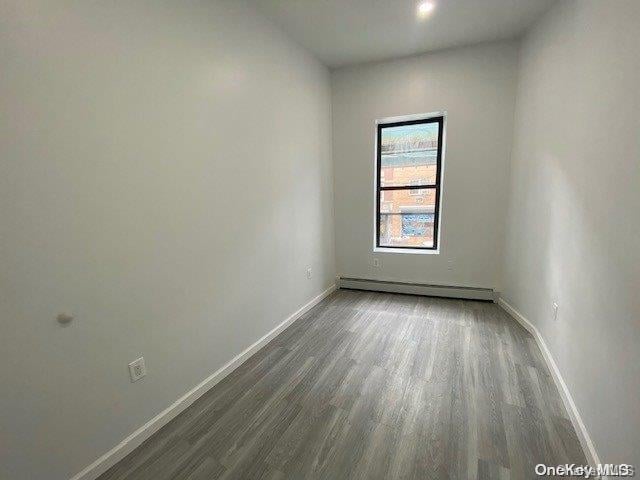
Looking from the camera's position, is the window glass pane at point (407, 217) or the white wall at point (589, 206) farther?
the window glass pane at point (407, 217)

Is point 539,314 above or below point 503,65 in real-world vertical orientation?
below

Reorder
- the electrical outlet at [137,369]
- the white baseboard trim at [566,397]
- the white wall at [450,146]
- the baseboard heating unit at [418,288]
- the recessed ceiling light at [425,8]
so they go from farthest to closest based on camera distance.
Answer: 1. the baseboard heating unit at [418,288]
2. the white wall at [450,146]
3. the recessed ceiling light at [425,8]
4. the electrical outlet at [137,369]
5. the white baseboard trim at [566,397]

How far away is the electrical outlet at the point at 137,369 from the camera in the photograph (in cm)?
151

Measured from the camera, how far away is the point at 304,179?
3.10 metres

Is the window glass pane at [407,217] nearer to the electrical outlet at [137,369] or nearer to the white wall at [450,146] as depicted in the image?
the white wall at [450,146]

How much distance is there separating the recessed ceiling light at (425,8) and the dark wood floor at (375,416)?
9.19ft

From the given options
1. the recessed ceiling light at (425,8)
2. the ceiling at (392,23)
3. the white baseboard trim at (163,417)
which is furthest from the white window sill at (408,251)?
the recessed ceiling light at (425,8)

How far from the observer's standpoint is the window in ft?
11.5

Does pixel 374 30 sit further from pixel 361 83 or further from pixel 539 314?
pixel 539 314

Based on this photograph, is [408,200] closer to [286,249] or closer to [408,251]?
[408,251]

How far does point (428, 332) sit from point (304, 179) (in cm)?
199

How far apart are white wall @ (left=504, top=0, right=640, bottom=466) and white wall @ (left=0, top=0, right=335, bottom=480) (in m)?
2.16

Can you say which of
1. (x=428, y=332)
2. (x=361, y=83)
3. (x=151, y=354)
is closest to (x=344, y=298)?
(x=428, y=332)

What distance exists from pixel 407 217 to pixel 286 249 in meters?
1.78
